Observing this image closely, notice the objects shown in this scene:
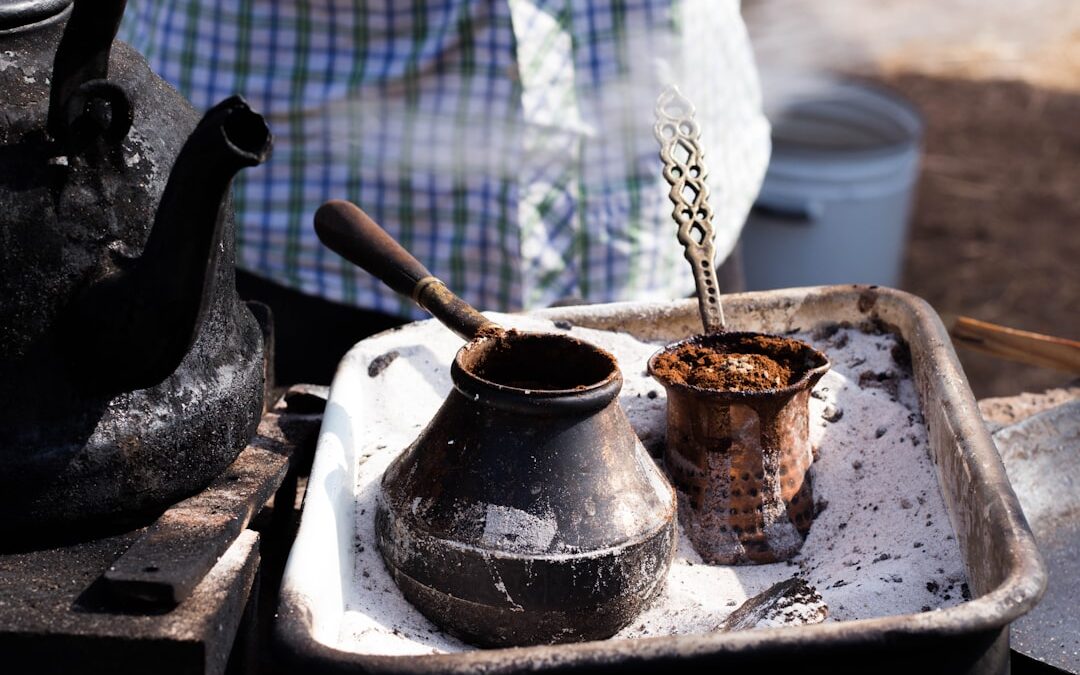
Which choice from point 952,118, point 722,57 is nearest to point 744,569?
point 722,57

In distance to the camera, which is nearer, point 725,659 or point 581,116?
point 725,659

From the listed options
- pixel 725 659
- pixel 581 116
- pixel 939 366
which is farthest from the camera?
pixel 581 116

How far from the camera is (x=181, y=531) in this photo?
885 mm

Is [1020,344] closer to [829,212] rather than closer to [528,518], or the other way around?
[528,518]

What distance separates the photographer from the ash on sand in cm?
89

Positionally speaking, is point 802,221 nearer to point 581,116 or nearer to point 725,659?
point 581,116

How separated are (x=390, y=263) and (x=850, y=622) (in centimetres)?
55

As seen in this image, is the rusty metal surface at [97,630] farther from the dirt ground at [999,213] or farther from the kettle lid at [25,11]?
the dirt ground at [999,213]

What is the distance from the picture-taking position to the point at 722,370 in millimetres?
1037

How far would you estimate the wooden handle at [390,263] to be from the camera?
1049 millimetres

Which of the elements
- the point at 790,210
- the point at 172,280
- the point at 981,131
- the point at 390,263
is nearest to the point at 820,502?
the point at 390,263

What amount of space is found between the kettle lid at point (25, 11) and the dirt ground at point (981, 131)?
3004 millimetres

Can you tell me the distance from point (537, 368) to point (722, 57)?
1.13 metres

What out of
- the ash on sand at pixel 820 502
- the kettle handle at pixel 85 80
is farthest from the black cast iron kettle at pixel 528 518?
the kettle handle at pixel 85 80
